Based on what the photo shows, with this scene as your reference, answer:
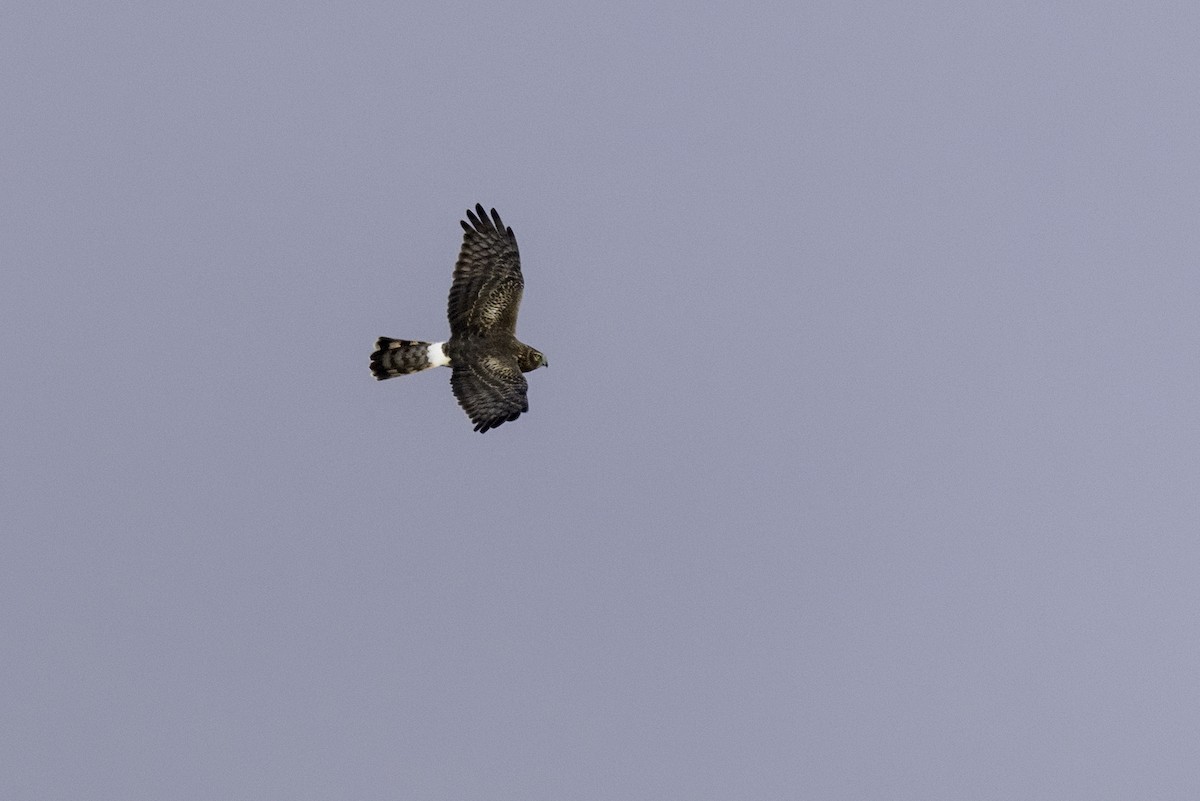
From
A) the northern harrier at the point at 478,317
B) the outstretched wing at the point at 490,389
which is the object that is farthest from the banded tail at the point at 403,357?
the outstretched wing at the point at 490,389

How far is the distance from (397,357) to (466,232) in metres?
2.53

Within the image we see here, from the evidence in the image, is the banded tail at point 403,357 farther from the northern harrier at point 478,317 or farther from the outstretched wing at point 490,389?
the outstretched wing at point 490,389

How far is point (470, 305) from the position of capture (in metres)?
33.8

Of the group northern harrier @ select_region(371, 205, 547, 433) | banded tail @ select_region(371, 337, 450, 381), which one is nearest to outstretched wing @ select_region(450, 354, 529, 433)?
northern harrier @ select_region(371, 205, 547, 433)

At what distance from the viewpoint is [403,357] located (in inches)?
1336

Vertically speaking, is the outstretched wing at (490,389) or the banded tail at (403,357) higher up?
the banded tail at (403,357)

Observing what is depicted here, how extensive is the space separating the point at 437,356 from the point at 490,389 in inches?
51.5

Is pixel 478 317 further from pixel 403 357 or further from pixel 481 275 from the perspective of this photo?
pixel 403 357

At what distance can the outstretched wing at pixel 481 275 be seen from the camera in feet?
111

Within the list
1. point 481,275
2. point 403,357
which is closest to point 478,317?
point 481,275

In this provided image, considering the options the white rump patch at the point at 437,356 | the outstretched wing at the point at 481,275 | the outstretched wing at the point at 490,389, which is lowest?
the outstretched wing at the point at 490,389

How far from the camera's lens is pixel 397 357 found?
34.0 meters

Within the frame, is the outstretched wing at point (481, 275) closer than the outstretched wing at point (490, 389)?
No

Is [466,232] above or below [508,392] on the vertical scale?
above
